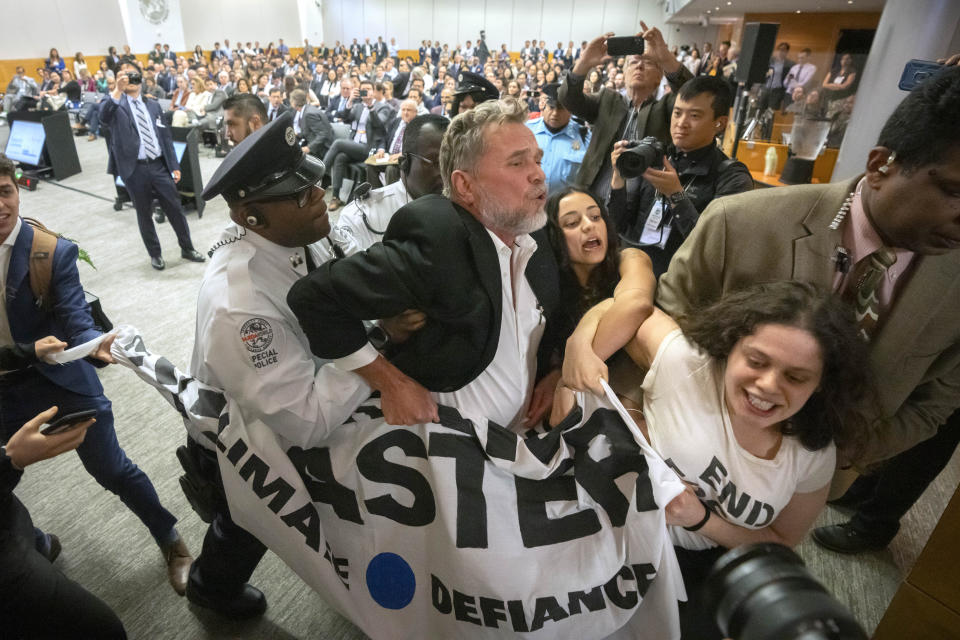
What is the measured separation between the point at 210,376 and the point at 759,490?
4.96 feet

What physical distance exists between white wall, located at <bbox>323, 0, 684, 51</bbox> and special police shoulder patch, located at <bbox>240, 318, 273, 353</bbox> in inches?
927

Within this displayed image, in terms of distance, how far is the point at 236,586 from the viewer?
1.77 metres

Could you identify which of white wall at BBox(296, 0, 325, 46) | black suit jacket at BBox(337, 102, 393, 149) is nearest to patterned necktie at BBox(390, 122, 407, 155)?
black suit jacket at BBox(337, 102, 393, 149)

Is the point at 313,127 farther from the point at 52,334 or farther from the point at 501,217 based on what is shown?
the point at 501,217

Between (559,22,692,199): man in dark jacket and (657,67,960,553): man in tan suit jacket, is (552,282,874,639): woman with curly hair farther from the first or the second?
(559,22,692,199): man in dark jacket

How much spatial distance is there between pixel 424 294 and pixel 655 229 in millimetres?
1484

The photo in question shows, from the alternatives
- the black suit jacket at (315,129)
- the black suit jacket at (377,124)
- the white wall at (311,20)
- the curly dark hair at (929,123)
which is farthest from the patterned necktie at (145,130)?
the white wall at (311,20)

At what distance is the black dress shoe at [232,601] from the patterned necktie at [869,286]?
6.91 feet

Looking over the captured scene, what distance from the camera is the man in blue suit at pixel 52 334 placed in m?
1.73

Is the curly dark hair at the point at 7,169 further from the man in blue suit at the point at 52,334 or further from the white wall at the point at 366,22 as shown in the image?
the white wall at the point at 366,22

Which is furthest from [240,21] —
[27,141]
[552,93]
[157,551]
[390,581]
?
[390,581]

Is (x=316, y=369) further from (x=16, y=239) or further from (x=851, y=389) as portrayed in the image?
(x=851, y=389)

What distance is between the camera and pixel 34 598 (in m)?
1.27

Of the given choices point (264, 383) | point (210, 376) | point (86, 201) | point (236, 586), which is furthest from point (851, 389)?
point (86, 201)
